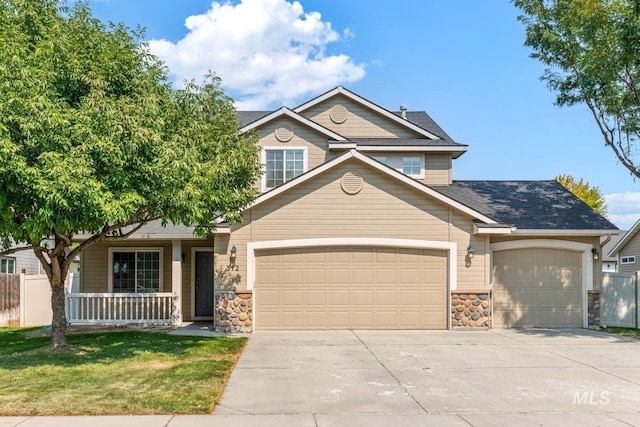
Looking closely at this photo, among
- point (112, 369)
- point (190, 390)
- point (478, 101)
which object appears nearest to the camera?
point (190, 390)

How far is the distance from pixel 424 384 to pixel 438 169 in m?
10.5

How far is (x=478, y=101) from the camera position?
18141mm

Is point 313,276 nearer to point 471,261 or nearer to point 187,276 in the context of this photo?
point 471,261

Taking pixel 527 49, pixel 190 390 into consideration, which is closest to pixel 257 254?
pixel 190 390

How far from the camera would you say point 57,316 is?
34.9 ft

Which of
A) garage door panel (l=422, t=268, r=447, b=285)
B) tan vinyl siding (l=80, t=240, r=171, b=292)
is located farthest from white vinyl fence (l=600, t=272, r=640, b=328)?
tan vinyl siding (l=80, t=240, r=171, b=292)

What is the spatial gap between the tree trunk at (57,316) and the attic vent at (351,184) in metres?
7.33

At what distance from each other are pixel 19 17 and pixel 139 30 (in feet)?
6.77

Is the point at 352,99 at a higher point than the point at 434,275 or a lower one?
higher

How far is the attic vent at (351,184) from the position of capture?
14.0 m

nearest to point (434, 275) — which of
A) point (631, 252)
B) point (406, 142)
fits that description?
point (406, 142)

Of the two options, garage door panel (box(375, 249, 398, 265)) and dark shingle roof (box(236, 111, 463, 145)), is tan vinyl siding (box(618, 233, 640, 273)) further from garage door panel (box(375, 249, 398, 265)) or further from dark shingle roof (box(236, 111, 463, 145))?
garage door panel (box(375, 249, 398, 265))

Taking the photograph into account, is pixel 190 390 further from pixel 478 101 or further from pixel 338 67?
pixel 338 67

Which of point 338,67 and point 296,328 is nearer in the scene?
point 296,328
